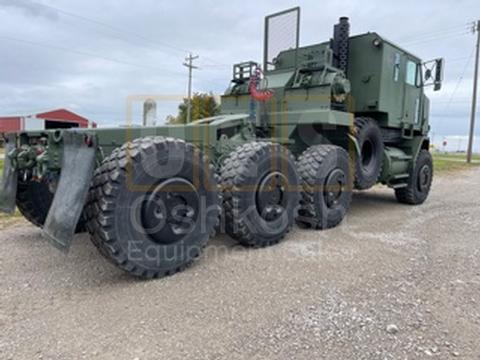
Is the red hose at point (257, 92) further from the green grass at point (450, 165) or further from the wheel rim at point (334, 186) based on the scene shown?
the green grass at point (450, 165)

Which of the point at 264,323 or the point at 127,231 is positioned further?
the point at 127,231

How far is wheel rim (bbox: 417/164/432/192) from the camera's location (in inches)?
278

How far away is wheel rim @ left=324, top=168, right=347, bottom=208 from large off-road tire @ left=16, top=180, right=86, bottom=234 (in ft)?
10.4

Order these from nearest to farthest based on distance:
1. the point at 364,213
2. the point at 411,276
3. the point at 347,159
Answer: the point at 411,276, the point at 347,159, the point at 364,213

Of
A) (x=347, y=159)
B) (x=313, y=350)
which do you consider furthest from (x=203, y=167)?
(x=347, y=159)

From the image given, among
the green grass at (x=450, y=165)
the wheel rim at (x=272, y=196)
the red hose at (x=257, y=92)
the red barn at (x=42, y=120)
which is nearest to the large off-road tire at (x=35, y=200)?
the wheel rim at (x=272, y=196)

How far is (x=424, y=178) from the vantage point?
720cm

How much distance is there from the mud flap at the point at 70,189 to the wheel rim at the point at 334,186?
310cm

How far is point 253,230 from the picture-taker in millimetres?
3678

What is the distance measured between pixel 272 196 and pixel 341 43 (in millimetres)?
3662

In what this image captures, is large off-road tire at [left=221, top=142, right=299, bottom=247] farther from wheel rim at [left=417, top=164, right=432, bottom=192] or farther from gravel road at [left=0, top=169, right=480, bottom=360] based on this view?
wheel rim at [left=417, top=164, right=432, bottom=192]

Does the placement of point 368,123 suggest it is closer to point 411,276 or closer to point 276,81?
point 276,81

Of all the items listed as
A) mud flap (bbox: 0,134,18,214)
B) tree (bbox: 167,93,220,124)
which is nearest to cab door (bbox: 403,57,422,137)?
mud flap (bbox: 0,134,18,214)

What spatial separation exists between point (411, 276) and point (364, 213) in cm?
299
